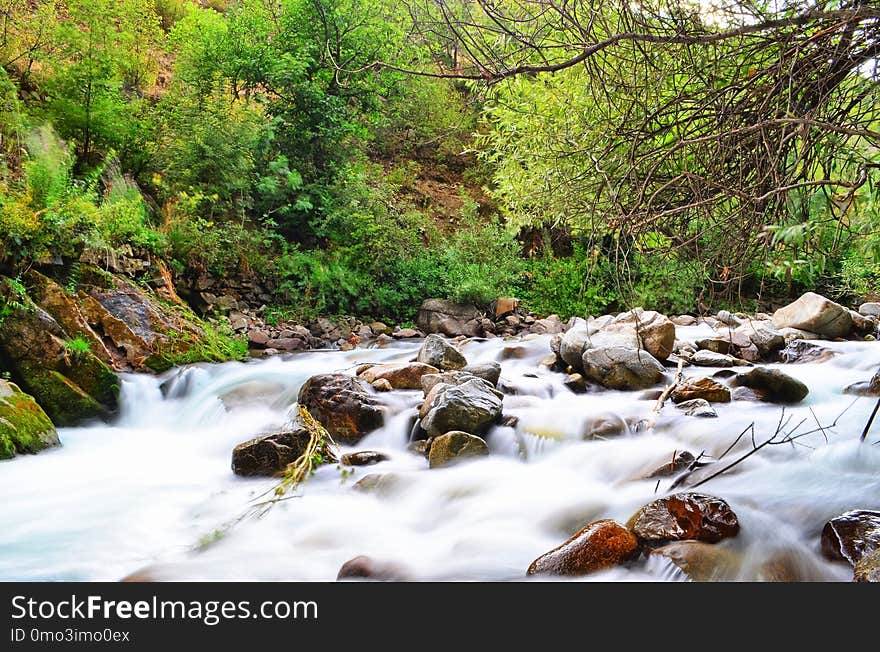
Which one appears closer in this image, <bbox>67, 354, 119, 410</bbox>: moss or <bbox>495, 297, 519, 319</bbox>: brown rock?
<bbox>67, 354, 119, 410</bbox>: moss

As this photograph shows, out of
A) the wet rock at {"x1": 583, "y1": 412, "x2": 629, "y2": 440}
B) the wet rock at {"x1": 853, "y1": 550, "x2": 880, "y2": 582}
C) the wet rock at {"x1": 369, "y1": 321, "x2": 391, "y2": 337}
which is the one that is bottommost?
the wet rock at {"x1": 369, "y1": 321, "x2": 391, "y2": 337}

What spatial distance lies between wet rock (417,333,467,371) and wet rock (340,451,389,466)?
246 cm

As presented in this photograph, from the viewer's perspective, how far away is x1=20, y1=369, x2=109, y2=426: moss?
5363mm

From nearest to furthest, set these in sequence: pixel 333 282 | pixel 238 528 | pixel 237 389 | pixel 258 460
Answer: pixel 238 528, pixel 258 460, pixel 237 389, pixel 333 282

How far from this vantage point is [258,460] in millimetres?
4430

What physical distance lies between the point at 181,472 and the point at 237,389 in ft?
6.46

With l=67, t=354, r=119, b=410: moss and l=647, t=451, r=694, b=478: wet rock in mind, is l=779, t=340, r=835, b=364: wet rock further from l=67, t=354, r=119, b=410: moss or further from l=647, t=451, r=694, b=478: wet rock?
l=67, t=354, r=119, b=410: moss

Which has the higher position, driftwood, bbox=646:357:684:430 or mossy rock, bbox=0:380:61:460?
mossy rock, bbox=0:380:61:460

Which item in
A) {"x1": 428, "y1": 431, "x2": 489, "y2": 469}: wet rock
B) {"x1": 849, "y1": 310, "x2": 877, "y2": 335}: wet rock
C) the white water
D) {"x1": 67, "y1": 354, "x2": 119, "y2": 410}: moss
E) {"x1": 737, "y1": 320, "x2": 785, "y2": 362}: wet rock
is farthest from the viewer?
{"x1": 849, "y1": 310, "x2": 877, "y2": 335}: wet rock

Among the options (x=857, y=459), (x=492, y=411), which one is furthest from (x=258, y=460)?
(x=857, y=459)

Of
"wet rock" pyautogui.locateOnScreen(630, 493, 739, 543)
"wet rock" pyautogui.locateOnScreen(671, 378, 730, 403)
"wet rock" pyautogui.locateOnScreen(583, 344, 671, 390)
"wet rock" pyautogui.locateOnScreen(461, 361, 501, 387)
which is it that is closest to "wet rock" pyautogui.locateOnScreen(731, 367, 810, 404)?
"wet rock" pyautogui.locateOnScreen(671, 378, 730, 403)

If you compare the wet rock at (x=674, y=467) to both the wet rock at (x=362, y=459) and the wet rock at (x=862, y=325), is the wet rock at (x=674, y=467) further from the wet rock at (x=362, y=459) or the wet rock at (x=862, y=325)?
the wet rock at (x=862, y=325)

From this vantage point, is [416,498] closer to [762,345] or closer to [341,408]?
[341,408]
